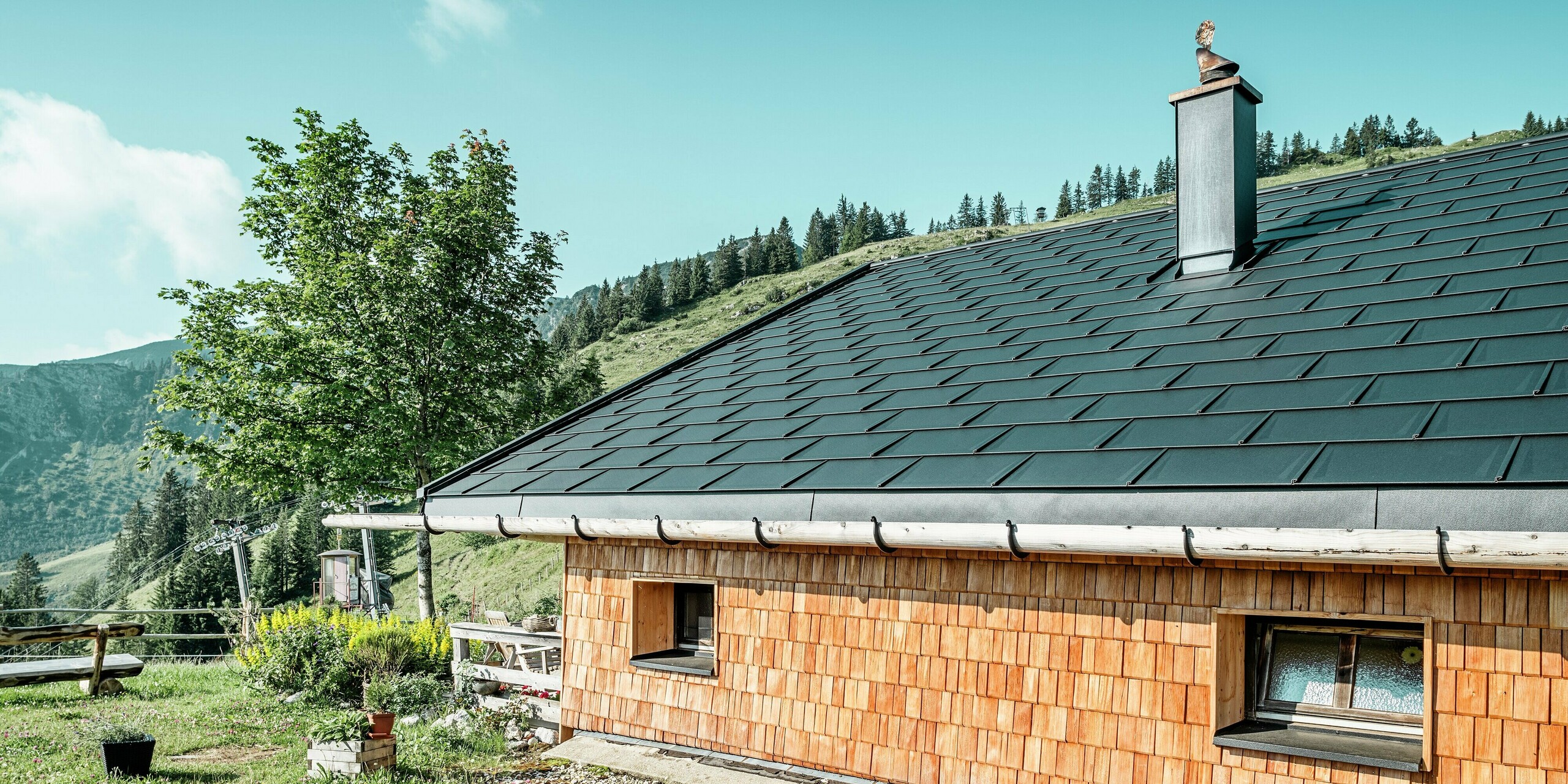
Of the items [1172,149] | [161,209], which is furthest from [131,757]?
[161,209]

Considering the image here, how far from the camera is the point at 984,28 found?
15.7 metres

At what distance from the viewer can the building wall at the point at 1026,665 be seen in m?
3.81

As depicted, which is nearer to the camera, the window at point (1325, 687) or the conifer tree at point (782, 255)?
the window at point (1325, 687)

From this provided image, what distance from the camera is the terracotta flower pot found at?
27.4 feet

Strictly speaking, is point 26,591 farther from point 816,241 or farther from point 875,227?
point 875,227

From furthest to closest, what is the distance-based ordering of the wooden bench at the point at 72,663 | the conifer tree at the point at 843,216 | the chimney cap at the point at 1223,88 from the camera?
the conifer tree at the point at 843,216, the wooden bench at the point at 72,663, the chimney cap at the point at 1223,88

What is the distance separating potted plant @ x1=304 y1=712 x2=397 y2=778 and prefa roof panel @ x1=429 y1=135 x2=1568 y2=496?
2.11 m

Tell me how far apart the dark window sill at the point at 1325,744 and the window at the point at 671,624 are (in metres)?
3.75

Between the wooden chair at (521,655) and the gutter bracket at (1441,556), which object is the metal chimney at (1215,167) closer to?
the gutter bracket at (1441,556)

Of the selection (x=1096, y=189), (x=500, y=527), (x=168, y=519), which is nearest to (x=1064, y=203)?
(x=1096, y=189)

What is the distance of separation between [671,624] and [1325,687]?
15.0ft

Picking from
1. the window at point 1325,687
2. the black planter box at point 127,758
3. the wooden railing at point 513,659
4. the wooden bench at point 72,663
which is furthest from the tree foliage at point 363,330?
the window at point 1325,687

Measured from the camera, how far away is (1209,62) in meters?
7.67

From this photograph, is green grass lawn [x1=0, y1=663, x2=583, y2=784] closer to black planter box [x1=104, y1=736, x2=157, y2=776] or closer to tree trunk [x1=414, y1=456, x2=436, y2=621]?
black planter box [x1=104, y1=736, x2=157, y2=776]
